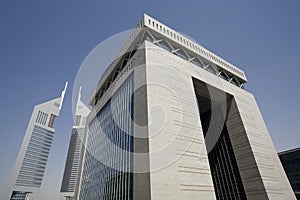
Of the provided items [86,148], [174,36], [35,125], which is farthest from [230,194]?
[35,125]

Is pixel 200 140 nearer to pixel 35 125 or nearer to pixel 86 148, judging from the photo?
pixel 86 148

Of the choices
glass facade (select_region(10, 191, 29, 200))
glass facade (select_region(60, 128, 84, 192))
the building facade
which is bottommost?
glass facade (select_region(10, 191, 29, 200))

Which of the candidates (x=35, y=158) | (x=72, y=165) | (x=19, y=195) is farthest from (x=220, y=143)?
(x=72, y=165)

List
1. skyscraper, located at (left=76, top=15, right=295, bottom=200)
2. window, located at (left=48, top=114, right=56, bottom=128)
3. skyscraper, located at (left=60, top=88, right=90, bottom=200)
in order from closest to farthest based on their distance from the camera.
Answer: skyscraper, located at (left=76, top=15, right=295, bottom=200), skyscraper, located at (left=60, top=88, right=90, bottom=200), window, located at (left=48, top=114, right=56, bottom=128)

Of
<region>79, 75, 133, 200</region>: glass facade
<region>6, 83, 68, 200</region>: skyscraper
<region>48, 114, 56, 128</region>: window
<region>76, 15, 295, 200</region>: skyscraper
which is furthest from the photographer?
<region>48, 114, 56, 128</region>: window

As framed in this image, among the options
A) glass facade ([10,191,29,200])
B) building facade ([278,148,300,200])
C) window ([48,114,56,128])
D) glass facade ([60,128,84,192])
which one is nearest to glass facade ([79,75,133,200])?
building facade ([278,148,300,200])

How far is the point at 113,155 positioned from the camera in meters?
17.5

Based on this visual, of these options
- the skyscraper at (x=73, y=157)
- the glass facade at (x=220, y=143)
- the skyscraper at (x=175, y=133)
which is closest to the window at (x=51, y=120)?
the skyscraper at (x=73, y=157)

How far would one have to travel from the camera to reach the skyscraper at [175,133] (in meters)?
11.0

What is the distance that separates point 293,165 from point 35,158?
103451 mm

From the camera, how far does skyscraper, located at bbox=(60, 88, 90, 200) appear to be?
81956 millimetres

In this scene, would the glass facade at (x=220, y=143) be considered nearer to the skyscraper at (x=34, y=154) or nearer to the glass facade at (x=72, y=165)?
the glass facade at (x=72, y=165)

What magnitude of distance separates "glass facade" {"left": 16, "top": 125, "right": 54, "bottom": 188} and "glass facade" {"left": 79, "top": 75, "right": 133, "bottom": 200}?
62907mm

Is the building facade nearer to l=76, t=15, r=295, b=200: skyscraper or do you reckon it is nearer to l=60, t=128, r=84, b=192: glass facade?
l=76, t=15, r=295, b=200: skyscraper
